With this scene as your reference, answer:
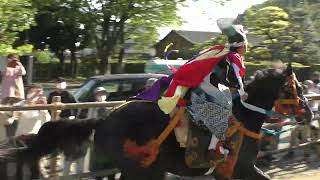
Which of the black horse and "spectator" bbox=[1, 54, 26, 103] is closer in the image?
the black horse

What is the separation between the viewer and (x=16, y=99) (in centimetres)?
873

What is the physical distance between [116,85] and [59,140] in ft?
18.7

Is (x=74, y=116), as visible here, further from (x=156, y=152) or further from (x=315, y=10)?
(x=315, y=10)

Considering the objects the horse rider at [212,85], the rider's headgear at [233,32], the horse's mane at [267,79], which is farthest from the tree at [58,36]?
the horse rider at [212,85]

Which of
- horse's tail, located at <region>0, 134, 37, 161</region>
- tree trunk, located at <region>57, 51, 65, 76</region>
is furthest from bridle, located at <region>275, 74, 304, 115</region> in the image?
tree trunk, located at <region>57, 51, 65, 76</region>

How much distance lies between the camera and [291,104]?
21.7ft

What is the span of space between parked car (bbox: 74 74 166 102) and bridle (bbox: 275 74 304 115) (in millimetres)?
4842

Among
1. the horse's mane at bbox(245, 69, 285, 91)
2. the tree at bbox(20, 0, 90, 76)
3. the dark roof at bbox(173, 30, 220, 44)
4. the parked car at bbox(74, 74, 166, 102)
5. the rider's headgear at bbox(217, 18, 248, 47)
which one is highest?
the rider's headgear at bbox(217, 18, 248, 47)

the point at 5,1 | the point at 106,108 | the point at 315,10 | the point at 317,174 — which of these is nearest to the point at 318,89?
the point at 317,174

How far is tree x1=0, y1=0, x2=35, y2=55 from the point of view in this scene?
13.6m

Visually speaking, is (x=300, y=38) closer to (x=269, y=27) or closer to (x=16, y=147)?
(x=269, y=27)

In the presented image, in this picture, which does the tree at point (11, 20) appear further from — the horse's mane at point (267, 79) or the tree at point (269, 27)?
the tree at point (269, 27)

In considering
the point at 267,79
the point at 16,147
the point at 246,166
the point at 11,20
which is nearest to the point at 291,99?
the point at 267,79

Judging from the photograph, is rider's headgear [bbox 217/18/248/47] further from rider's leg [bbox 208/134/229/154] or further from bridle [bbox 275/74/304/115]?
rider's leg [bbox 208/134/229/154]
